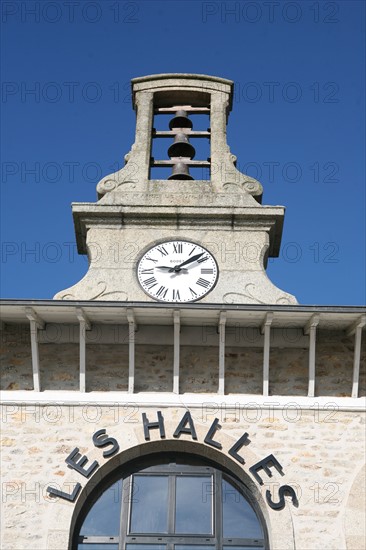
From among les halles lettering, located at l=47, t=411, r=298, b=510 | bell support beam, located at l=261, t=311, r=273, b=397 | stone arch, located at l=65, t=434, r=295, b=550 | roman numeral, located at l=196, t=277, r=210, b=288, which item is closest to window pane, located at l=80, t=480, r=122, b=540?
stone arch, located at l=65, t=434, r=295, b=550

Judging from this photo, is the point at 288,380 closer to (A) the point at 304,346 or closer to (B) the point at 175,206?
(A) the point at 304,346

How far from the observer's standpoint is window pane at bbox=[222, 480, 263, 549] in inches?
385

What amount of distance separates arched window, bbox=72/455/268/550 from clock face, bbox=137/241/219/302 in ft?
6.62

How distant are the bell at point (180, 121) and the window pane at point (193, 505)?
529cm

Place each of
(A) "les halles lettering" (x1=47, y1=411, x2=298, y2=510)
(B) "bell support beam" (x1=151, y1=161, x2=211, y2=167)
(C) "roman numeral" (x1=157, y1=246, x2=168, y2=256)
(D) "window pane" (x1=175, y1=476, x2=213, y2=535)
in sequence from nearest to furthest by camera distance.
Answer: (A) "les halles lettering" (x1=47, y1=411, x2=298, y2=510)
(D) "window pane" (x1=175, y1=476, x2=213, y2=535)
(C) "roman numeral" (x1=157, y1=246, x2=168, y2=256)
(B) "bell support beam" (x1=151, y1=161, x2=211, y2=167)

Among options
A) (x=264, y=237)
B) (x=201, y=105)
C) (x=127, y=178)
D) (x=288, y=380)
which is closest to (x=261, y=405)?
(x=288, y=380)

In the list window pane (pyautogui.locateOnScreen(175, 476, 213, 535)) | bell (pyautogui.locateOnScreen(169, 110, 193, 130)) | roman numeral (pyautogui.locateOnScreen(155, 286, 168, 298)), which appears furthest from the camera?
bell (pyautogui.locateOnScreen(169, 110, 193, 130))

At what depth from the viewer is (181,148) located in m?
12.9

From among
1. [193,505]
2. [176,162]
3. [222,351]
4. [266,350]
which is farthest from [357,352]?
[176,162]

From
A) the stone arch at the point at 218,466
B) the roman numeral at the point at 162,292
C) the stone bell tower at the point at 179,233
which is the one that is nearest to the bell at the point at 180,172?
the stone bell tower at the point at 179,233

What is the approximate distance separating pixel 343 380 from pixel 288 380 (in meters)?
0.64

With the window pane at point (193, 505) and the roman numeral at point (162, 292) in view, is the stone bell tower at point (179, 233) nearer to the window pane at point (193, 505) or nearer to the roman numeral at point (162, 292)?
the roman numeral at point (162, 292)

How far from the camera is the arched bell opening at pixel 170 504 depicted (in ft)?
31.8

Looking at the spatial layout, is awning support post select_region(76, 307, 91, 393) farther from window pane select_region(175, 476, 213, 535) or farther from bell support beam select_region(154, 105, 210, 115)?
bell support beam select_region(154, 105, 210, 115)
